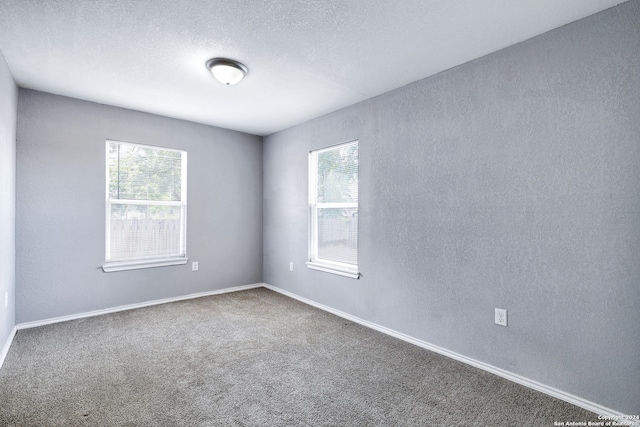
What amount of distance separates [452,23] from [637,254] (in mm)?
1815

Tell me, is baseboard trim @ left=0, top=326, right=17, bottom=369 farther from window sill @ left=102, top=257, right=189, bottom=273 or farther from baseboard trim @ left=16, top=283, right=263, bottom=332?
window sill @ left=102, top=257, right=189, bottom=273

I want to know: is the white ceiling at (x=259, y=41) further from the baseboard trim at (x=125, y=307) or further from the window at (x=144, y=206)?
the baseboard trim at (x=125, y=307)

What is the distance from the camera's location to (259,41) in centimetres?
A: 234

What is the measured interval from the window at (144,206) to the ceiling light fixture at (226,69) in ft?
6.28

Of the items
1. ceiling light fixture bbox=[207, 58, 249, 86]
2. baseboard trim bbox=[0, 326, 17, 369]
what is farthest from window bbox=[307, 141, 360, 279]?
baseboard trim bbox=[0, 326, 17, 369]

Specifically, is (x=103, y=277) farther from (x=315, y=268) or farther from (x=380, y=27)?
(x=380, y=27)

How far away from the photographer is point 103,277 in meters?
3.72

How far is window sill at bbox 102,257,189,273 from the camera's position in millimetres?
3746

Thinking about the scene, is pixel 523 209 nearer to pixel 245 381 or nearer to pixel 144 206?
pixel 245 381

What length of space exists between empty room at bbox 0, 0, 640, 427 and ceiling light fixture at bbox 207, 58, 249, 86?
0.02m

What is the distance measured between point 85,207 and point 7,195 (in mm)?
814

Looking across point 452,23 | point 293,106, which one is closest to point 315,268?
point 293,106

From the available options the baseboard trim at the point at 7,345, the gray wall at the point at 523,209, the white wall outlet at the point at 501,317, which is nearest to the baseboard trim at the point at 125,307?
the baseboard trim at the point at 7,345

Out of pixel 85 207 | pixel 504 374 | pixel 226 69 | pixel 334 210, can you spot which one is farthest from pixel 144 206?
pixel 504 374
